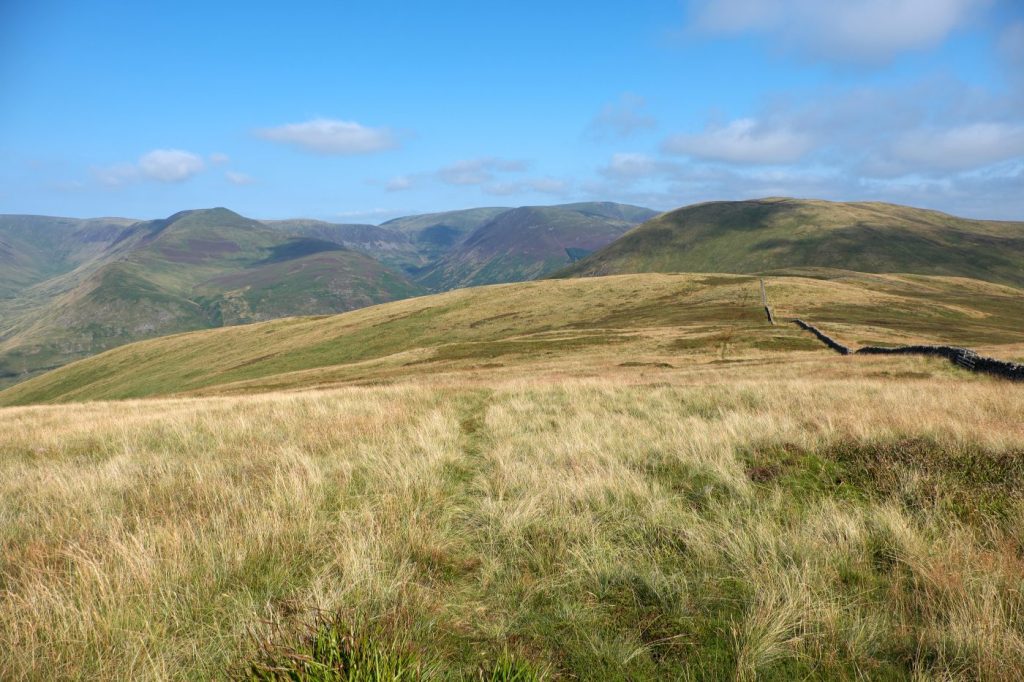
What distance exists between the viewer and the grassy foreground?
10.9ft

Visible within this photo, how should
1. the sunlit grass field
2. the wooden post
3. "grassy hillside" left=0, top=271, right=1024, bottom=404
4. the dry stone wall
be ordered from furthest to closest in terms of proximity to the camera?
the wooden post → "grassy hillside" left=0, top=271, right=1024, bottom=404 → the dry stone wall → the sunlit grass field

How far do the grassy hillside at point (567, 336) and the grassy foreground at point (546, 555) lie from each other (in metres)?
20.4

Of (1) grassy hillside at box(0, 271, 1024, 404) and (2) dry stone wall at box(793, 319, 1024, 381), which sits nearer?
(2) dry stone wall at box(793, 319, 1024, 381)

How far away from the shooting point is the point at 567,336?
212 feet

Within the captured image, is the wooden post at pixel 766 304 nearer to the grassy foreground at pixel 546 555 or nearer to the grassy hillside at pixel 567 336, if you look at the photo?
the grassy hillside at pixel 567 336

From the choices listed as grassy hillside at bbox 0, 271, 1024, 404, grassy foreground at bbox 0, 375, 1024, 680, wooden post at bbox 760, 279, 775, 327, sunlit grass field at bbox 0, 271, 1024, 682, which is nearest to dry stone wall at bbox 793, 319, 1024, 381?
grassy hillside at bbox 0, 271, 1024, 404

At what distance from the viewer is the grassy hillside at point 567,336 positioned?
140 feet

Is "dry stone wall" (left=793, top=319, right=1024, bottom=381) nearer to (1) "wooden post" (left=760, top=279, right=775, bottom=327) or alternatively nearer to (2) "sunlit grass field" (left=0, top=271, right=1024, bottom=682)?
(2) "sunlit grass field" (left=0, top=271, right=1024, bottom=682)

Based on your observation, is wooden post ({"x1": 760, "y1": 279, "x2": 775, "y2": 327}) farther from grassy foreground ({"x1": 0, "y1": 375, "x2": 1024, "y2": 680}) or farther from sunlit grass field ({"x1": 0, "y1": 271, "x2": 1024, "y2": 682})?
grassy foreground ({"x1": 0, "y1": 375, "x2": 1024, "y2": 680})

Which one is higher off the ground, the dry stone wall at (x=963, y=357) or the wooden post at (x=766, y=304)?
the wooden post at (x=766, y=304)

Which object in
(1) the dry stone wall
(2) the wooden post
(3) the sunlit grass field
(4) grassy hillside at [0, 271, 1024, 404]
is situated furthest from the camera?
(2) the wooden post

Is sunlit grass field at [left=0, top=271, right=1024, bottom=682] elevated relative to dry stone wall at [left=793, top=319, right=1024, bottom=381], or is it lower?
elevated

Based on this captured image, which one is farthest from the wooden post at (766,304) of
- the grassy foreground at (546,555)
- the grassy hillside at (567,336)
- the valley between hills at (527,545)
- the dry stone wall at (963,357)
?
the grassy foreground at (546,555)

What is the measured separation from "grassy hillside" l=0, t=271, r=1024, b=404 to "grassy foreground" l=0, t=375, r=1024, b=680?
2045 centimetres
